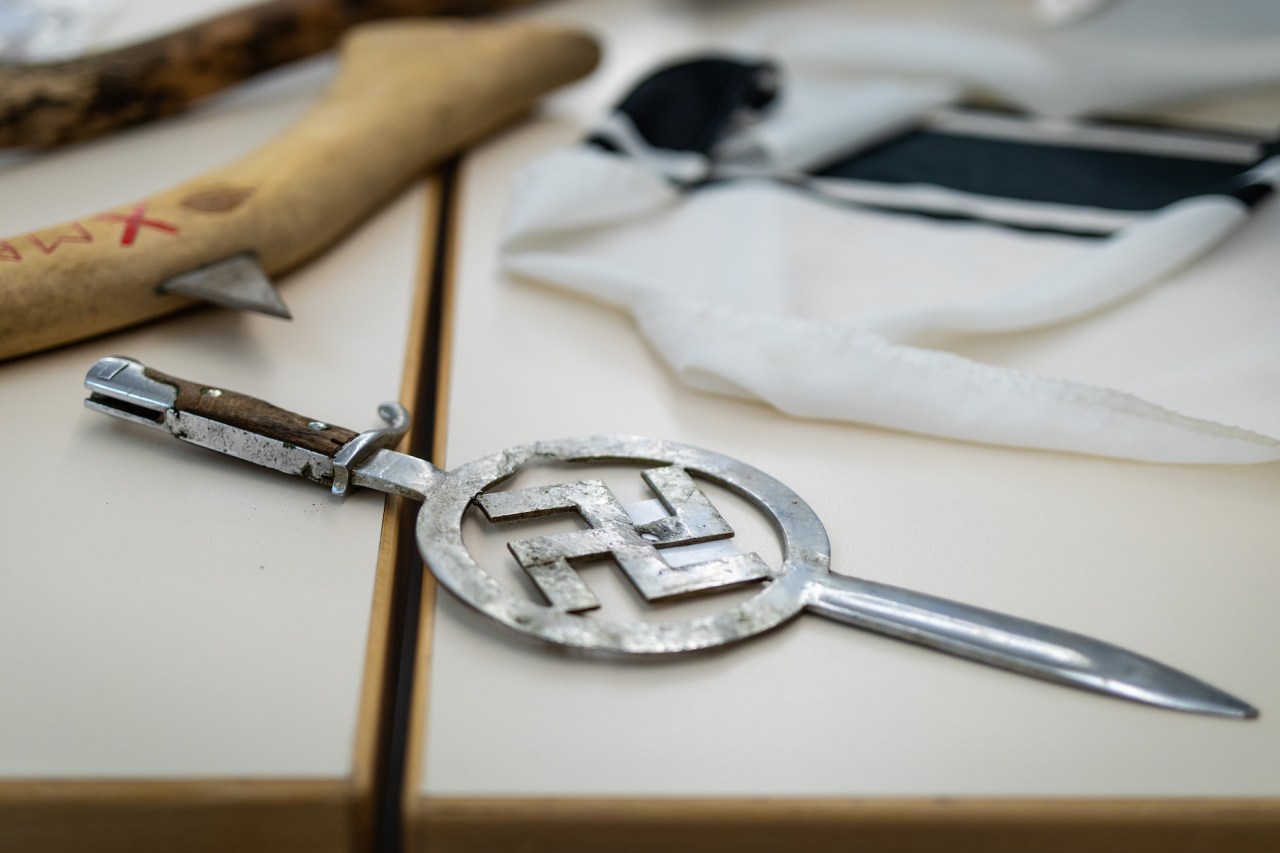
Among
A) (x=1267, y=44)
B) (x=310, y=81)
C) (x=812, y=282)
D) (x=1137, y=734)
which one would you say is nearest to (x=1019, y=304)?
(x=812, y=282)

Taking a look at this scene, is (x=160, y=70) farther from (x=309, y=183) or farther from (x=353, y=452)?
(x=353, y=452)

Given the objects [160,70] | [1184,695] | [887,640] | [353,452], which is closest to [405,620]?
[353,452]

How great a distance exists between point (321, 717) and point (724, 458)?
25 cm

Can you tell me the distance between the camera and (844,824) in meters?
0.43

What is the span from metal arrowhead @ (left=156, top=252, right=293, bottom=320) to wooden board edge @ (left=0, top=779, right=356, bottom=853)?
33 cm

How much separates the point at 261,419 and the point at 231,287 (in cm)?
18

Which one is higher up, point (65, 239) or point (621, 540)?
point (65, 239)

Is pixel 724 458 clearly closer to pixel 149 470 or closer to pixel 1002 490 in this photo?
pixel 1002 490

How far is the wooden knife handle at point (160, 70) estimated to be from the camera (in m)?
0.94

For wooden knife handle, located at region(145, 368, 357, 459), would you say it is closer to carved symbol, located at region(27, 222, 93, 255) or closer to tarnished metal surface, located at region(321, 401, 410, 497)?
tarnished metal surface, located at region(321, 401, 410, 497)

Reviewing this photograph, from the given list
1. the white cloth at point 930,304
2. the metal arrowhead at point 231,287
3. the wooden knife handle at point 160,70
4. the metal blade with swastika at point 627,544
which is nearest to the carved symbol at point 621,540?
the metal blade with swastika at point 627,544

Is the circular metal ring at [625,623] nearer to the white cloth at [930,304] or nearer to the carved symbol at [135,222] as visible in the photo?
the white cloth at [930,304]

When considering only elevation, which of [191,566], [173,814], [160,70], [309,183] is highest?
[160,70]

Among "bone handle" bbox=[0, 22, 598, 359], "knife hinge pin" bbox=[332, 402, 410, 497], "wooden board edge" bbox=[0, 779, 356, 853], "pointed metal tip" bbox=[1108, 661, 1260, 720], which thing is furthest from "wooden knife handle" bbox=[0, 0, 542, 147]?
"pointed metal tip" bbox=[1108, 661, 1260, 720]
